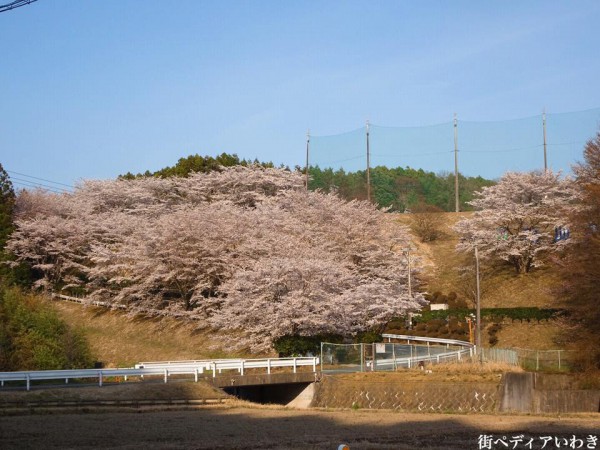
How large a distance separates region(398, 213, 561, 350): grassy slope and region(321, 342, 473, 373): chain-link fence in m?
7.16

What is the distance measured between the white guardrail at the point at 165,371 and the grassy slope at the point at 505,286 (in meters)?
13.8

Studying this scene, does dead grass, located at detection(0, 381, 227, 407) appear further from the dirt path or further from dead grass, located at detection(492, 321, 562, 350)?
dead grass, located at detection(492, 321, 562, 350)

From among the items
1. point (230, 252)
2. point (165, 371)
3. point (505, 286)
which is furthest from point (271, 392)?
point (505, 286)

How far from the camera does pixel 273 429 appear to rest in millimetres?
22250

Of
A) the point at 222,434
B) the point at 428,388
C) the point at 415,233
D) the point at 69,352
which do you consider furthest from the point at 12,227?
the point at 222,434

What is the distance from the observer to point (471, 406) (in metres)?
30.7

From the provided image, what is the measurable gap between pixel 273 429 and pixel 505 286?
38.9 metres

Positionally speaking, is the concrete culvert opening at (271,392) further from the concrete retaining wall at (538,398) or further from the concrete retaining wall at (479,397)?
the concrete retaining wall at (538,398)

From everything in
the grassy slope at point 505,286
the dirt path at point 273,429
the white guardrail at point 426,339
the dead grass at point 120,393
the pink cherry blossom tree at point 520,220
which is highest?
the pink cherry blossom tree at point 520,220

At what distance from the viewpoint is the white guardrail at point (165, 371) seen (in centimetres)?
2925

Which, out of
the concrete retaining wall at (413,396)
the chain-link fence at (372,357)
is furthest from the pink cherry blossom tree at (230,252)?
the concrete retaining wall at (413,396)

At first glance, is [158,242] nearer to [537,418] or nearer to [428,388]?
[428,388]

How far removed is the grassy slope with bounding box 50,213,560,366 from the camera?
1896 inches

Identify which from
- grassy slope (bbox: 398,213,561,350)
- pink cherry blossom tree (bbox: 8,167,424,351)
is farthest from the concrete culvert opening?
grassy slope (bbox: 398,213,561,350)
